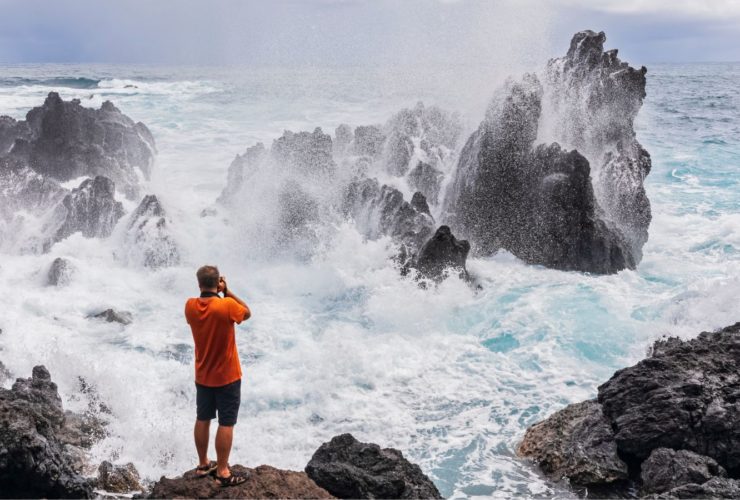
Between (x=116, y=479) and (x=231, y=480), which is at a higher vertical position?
(x=231, y=480)

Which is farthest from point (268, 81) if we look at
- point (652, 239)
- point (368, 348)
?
point (368, 348)

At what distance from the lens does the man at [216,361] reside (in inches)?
219

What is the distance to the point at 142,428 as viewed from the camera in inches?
358

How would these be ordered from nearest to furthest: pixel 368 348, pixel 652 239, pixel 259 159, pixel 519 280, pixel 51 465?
pixel 51 465 → pixel 368 348 → pixel 519 280 → pixel 652 239 → pixel 259 159

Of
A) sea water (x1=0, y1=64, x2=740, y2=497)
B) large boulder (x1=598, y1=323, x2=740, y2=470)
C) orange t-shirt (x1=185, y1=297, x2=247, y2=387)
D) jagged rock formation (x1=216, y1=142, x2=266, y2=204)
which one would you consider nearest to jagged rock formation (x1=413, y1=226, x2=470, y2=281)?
sea water (x1=0, y1=64, x2=740, y2=497)

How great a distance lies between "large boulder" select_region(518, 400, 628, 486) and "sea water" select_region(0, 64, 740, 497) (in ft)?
0.93

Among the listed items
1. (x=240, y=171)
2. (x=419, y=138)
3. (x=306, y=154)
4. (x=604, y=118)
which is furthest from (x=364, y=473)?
(x=419, y=138)

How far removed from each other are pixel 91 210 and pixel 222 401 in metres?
14.3

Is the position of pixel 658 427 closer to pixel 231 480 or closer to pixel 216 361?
pixel 231 480

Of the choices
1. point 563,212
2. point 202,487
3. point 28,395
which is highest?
point 563,212

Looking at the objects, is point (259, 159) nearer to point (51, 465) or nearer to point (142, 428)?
point (142, 428)

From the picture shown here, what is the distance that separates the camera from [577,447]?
25.9ft

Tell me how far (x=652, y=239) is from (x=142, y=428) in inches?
602

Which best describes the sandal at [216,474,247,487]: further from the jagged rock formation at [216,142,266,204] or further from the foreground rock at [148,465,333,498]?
the jagged rock formation at [216,142,266,204]
